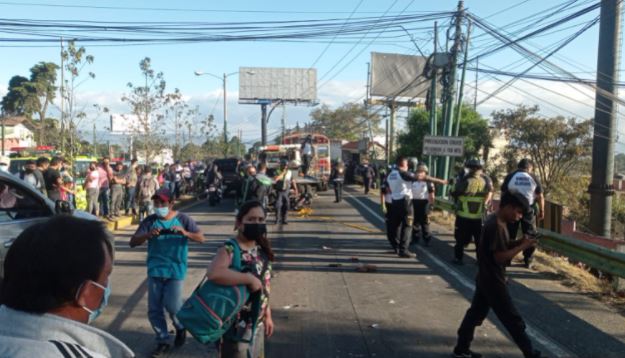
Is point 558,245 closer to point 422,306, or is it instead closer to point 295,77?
point 422,306

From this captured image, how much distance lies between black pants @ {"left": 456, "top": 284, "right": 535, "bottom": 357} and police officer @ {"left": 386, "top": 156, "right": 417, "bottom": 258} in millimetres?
5049

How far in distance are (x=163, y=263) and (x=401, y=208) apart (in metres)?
5.87

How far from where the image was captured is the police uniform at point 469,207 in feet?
30.9

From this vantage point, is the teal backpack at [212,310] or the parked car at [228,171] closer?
the teal backpack at [212,310]

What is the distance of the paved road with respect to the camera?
555 centimetres

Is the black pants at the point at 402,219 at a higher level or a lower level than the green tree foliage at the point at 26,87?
lower

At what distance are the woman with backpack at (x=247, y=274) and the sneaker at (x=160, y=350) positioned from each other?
1.70m

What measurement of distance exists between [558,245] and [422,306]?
3396 millimetres

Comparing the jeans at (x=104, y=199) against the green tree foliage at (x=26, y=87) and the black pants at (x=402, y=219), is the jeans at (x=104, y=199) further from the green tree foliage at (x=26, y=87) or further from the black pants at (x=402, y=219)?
the green tree foliage at (x=26, y=87)

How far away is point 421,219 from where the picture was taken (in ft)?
38.6

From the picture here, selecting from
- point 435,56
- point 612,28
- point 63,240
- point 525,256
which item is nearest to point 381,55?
point 435,56

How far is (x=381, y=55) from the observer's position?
45.1 metres

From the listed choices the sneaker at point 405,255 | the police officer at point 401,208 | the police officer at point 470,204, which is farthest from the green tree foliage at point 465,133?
the police officer at point 470,204

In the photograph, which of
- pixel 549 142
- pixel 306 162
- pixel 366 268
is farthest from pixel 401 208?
pixel 549 142
